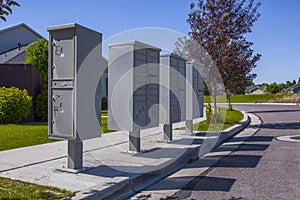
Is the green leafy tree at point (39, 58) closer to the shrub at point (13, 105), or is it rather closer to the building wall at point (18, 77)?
the building wall at point (18, 77)

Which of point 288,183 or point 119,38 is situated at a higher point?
point 119,38

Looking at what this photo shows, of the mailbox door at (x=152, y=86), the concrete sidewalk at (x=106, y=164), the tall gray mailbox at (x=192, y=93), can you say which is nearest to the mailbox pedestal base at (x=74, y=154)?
the concrete sidewalk at (x=106, y=164)

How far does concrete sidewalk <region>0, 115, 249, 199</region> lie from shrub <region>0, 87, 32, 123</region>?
4.57 meters

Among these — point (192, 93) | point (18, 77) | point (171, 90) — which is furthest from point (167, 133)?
point (18, 77)

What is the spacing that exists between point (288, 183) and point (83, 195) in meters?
3.39

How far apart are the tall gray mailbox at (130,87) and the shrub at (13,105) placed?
6524mm

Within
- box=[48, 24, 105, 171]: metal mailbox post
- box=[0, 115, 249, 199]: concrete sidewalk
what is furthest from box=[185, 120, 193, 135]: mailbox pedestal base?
box=[48, 24, 105, 171]: metal mailbox post

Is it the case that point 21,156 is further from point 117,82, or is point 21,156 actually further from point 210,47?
point 210,47

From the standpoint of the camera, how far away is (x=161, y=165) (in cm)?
623

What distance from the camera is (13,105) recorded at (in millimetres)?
12125

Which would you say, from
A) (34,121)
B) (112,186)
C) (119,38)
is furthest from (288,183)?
(34,121)

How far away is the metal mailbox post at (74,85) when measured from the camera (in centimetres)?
531

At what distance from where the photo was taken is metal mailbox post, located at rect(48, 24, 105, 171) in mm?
5309

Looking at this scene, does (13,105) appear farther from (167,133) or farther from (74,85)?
(74,85)
